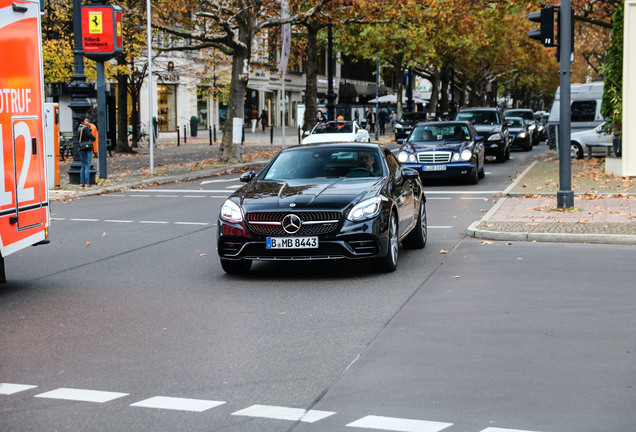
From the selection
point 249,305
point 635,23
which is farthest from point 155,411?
point 635,23

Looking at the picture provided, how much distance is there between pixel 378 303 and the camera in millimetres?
8711

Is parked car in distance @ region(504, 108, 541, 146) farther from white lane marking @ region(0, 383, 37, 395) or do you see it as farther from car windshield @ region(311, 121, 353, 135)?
white lane marking @ region(0, 383, 37, 395)

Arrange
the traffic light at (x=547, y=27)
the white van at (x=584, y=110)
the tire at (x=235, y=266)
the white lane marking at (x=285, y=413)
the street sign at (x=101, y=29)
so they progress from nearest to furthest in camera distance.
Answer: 1. the white lane marking at (x=285, y=413)
2. the tire at (x=235, y=266)
3. the traffic light at (x=547, y=27)
4. the street sign at (x=101, y=29)
5. the white van at (x=584, y=110)

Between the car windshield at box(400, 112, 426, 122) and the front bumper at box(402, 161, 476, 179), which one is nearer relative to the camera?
the front bumper at box(402, 161, 476, 179)

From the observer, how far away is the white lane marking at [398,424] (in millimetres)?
5008

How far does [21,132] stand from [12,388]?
3887mm

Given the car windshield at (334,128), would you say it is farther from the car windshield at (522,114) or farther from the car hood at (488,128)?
the car windshield at (522,114)

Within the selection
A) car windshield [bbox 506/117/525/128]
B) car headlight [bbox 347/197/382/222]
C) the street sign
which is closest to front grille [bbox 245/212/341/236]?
car headlight [bbox 347/197/382/222]

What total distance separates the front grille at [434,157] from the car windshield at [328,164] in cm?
1089

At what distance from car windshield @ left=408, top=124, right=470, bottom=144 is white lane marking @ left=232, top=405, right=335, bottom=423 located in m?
18.4

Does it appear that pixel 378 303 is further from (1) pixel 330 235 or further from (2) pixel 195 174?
(2) pixel 195 174

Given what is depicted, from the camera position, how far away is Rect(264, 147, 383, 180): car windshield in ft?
37.1

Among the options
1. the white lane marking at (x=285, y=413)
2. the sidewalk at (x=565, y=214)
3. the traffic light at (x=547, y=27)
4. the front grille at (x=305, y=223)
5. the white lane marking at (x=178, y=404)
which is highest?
Answer: the traffic light at (x=547, y=27)

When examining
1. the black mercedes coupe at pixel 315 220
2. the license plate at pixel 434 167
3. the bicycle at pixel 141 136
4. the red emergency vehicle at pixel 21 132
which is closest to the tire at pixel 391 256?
the black mercedes coupe at pixel 315 220
